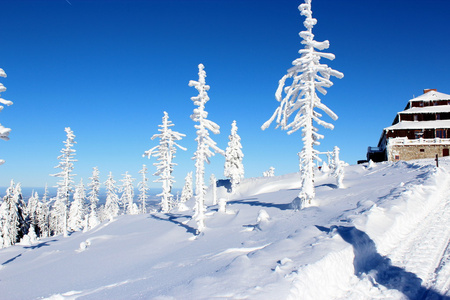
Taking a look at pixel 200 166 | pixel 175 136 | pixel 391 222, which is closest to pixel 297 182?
pixel 175 136

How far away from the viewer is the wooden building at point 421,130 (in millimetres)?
40125

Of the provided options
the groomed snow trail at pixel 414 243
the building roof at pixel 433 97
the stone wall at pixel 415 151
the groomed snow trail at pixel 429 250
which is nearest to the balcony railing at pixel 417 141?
the stone wall at pixel 415 151

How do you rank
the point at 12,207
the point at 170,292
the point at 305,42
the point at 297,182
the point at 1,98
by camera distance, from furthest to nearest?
the point at 12,207, the point at 297,182, the point at 305,42, the point at 1,98, the point at 170,292

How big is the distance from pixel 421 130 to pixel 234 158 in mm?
28707

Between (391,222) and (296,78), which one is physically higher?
(296,78)

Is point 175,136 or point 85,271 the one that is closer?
point 85,271

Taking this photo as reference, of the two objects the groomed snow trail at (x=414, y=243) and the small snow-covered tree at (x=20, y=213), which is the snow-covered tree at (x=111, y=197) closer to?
the small snow-covered tree at (x=20, y=213)

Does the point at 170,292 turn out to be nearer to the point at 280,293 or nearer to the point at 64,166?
the point at 280,293

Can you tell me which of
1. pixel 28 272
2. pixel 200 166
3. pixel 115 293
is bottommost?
pixel 28 272

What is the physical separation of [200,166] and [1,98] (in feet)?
40.3

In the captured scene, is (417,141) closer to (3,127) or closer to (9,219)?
(3,127)

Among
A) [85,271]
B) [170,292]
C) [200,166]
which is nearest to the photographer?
[170,292]

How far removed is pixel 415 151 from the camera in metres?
40.5

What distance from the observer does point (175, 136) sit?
38.5 m
